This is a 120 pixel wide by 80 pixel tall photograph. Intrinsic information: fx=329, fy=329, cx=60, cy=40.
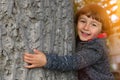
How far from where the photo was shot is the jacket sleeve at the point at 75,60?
1.88m

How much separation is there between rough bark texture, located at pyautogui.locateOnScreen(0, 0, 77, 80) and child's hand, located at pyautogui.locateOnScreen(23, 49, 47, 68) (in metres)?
0.03

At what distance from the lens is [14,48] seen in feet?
5.80

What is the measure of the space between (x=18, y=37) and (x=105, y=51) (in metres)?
0.71

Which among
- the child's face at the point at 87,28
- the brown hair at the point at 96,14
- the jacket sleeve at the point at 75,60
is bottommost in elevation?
the jacket sleeve at the point at 75,60

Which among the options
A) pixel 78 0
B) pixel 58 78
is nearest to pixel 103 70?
pixel 58 78

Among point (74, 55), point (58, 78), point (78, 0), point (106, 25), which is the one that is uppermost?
point (78, 0)

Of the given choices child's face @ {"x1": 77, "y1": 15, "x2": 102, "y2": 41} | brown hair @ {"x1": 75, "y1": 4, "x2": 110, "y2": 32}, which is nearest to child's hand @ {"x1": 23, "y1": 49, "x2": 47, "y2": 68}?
child's face @ {"x1": 77, "y1": 15, "x2": 102, "y2": 41}

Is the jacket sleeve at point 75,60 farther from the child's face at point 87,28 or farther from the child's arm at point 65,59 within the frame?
the child's face at point 87,28

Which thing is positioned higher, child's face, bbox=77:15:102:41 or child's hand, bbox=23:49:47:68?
child's face, bbox=77:15:102:41

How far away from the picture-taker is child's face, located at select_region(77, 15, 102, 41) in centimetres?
225

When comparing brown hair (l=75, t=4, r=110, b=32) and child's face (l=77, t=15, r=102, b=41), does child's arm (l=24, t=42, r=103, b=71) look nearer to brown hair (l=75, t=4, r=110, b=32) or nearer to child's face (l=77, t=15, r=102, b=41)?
child's face (l=77, t=15, r=102, b=41)

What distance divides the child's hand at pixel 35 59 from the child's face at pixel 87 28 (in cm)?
50

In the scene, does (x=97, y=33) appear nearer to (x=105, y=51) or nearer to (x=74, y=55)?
(x=105, y=51)

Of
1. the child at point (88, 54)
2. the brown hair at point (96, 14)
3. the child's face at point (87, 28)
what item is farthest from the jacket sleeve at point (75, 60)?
the brown hair at point (96, 14)
